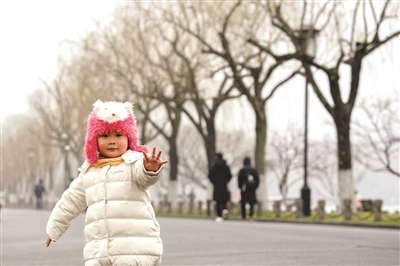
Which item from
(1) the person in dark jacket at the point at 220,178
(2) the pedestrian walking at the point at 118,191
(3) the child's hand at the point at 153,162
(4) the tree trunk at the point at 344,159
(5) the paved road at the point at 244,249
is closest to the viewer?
(3) the child's hand at the point at 153,162

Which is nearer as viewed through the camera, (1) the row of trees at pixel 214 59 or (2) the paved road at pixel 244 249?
(2) the paved road at pixel 244 249

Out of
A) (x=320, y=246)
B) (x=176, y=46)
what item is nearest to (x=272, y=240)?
(x=320, y=246)

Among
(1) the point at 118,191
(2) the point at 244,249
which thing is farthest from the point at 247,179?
(1) the point at 118,191

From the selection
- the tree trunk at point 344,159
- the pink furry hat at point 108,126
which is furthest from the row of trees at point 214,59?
the pink furry hat at point 108,126

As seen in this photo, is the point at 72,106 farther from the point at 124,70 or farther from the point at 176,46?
the point at 176,46

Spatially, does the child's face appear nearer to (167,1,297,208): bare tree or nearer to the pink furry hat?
the pink furry hat

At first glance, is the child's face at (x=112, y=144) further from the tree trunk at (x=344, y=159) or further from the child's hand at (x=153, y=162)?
the tree trunk at (x=344, y=159)

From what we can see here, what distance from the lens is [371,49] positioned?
27.7 meters

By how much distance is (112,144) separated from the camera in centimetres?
606

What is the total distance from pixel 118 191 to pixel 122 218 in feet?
0.59

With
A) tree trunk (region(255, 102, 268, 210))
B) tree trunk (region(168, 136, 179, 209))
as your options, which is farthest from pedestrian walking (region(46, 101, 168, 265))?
tree trunk (region(168, 136, 179, 209))

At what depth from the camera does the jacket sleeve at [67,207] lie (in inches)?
244

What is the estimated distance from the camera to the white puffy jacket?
5.82 meters

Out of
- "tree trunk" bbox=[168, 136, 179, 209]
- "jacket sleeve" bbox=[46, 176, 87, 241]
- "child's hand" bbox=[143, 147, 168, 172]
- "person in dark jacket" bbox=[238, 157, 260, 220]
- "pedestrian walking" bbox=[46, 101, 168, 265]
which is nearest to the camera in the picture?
"child's hand" bbox=[143, 147, 168, 172]
